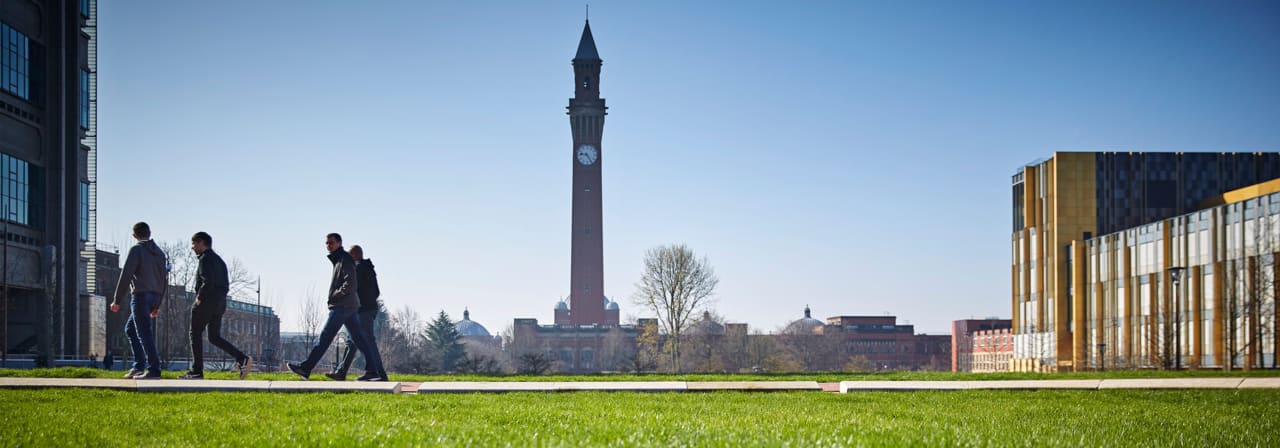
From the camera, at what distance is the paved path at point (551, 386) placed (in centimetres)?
1124

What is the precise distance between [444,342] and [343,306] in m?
87.4

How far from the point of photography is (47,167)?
4409 centimetres

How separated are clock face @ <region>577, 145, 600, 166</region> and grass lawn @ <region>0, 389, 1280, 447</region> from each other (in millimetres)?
94335

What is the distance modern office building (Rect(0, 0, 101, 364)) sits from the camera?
136 ft

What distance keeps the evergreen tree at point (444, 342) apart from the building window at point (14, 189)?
5404 cm

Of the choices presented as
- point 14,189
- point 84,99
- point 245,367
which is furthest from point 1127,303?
point 245,367

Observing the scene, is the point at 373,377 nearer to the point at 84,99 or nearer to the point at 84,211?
the point at 84,211

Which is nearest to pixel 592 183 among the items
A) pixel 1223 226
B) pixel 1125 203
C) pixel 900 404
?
pixel 1125 203

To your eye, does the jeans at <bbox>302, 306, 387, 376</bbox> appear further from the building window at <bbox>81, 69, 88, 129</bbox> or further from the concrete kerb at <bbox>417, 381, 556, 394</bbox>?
the building window at <bbox>81, 69, 88, 129</bbox>

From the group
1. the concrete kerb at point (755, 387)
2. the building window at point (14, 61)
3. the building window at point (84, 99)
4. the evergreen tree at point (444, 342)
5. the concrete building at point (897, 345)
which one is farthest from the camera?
the concrete building at point (897, 345)

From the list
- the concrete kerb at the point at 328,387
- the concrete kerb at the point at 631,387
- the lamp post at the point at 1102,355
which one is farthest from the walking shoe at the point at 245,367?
the lamp post at the point at 1102,355

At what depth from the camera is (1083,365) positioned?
66438 mm

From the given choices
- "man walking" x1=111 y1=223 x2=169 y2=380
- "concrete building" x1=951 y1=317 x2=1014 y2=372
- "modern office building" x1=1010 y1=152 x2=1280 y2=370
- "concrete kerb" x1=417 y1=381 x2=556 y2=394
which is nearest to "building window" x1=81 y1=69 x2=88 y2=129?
"man walking" x1=111 y1=223 x2=169 y2=380

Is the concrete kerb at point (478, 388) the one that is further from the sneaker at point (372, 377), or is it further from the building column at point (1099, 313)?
the building column at point (1099, 313)
